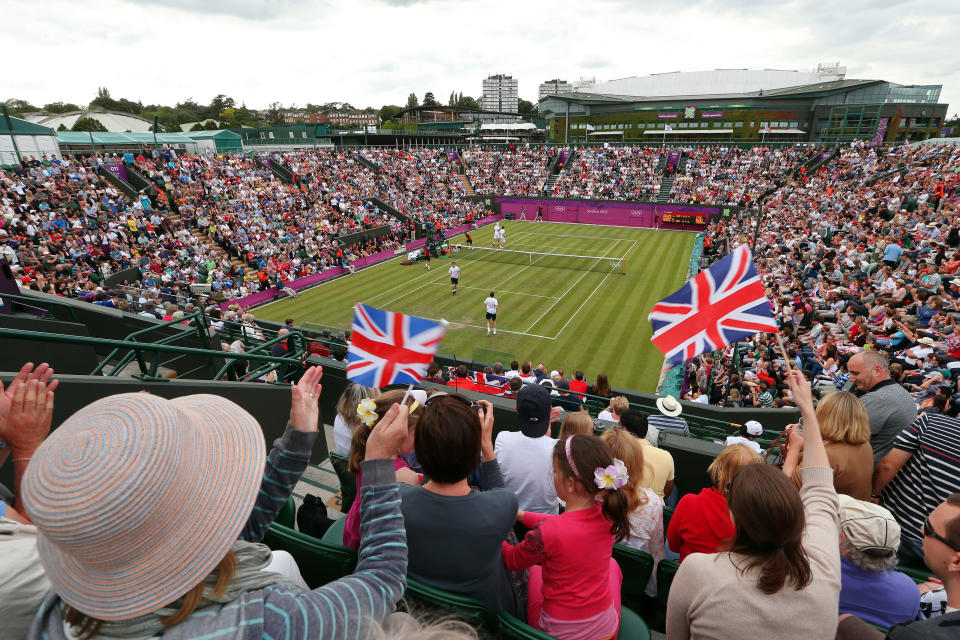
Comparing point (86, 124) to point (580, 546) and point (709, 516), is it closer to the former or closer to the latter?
point (580, 546)

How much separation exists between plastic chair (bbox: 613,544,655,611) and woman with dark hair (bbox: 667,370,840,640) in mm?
1244

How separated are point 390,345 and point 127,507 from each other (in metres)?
4.63

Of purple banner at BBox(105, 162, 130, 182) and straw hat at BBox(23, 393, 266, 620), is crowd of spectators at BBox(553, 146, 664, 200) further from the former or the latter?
straw hat at BBox(23, 393, 266, 620)

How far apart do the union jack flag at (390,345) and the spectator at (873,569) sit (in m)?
4.08

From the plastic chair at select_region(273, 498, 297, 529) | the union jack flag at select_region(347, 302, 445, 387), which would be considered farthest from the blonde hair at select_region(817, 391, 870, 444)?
the plastic chair at select_region(273, 498, 297, 529)

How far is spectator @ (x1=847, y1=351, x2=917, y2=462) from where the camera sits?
14.8 feet

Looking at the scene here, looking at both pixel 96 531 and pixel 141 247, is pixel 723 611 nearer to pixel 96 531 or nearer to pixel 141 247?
pixel 96 531

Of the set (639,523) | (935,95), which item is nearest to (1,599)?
(639,523)

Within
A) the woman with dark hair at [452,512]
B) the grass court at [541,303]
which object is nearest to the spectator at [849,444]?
Answer: the woman with dark hair at [452,512]

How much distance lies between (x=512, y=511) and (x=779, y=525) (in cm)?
128

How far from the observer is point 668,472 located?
15.1ft

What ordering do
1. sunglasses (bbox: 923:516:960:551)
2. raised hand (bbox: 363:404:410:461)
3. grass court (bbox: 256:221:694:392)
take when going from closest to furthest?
raised hand (bbox: 363:404:410:461) < sunglasses (bbox: 923:516:960:551) < grass court (bbox: 256:221:694:392)

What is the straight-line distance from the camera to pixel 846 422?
3688 millimetres

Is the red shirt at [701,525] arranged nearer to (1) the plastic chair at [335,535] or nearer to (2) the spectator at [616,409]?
(1) the plastic chair at [335,535]
